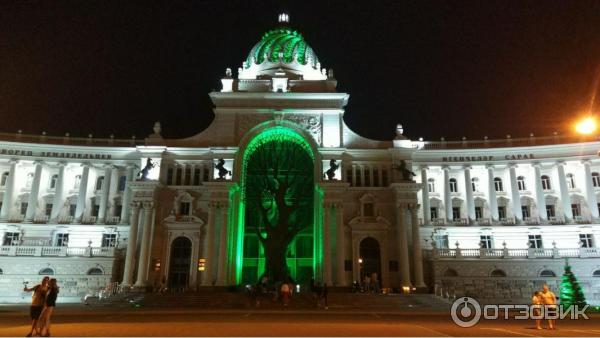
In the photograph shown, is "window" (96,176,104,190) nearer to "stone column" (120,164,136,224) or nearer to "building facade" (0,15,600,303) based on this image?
"building facade" (0,15,600,303)

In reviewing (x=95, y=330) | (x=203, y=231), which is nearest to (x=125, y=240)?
(x=203, y=231)

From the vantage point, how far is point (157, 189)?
50906 mm

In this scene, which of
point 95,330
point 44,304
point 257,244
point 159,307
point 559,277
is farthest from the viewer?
point 257,244

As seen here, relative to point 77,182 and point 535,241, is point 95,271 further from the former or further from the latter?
point 535,241

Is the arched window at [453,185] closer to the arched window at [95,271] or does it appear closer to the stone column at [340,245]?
the stone column at [340,245]

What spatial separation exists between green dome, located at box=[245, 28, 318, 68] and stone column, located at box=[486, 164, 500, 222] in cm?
2745

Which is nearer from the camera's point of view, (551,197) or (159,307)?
(159,307)

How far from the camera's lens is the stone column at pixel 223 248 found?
45938mm

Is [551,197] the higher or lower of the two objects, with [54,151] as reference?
lower

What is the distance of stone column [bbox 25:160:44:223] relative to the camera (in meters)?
53.2

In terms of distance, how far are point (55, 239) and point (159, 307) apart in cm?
2386

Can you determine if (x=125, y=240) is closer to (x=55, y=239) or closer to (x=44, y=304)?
(x=55, y=239)

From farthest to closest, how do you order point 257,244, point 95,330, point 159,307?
point 257,244 → point 159,307 → point 95,330

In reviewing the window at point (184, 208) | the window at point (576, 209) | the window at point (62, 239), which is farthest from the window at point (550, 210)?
the window at point (62, 239)
